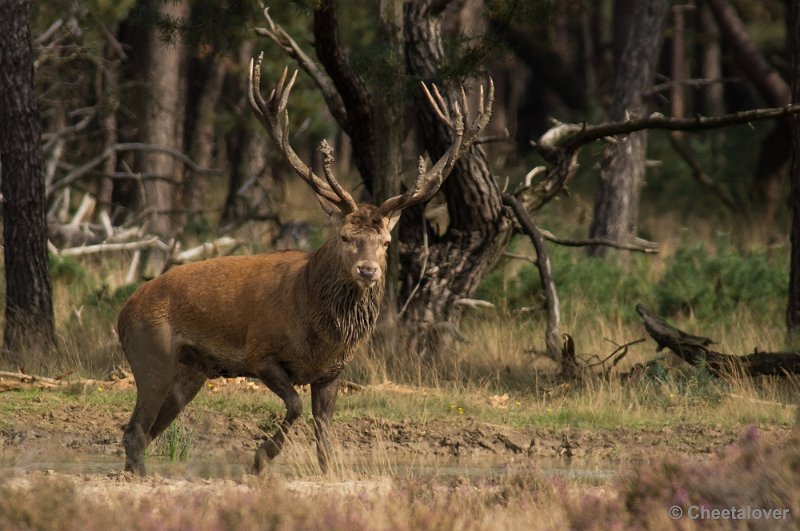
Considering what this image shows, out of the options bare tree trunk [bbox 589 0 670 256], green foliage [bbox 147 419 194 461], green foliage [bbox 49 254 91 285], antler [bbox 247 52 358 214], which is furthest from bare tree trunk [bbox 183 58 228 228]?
green foliage [bbox 147 419 194 461]

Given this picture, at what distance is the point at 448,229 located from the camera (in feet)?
43.4

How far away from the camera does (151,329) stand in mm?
8969

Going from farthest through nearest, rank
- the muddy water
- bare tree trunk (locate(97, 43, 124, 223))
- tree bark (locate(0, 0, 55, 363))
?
bare tree trunk (locate(97, 43, 124, 223)) < tree bark (locate(0, 0, 55, 363)) < the muddy water

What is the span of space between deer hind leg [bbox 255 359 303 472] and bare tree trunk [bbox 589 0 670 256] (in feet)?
35.7

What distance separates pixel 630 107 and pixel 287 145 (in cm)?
1031

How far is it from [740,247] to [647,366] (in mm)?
10053

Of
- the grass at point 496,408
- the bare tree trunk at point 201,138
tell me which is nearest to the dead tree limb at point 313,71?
the grass at point 496,408

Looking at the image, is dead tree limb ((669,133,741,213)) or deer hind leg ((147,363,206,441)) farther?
dead tree limb ((669,133,741,213))

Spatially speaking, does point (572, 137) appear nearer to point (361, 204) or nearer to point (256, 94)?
point (256, 94)

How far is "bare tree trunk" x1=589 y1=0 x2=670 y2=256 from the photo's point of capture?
18.8m

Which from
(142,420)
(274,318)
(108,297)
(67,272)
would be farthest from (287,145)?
Answer: (67,272)

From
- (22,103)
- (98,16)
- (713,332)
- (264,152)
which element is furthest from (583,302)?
(264,152)

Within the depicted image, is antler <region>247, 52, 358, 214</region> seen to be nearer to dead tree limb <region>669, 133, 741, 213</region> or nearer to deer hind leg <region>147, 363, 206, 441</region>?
deer hind leg <region>147, 363, 206, 441</region>

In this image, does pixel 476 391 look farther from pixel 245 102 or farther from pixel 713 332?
pixel 245 102
